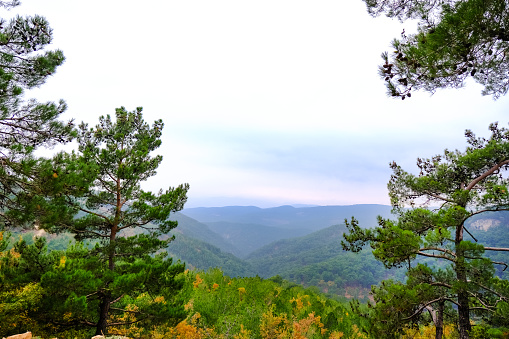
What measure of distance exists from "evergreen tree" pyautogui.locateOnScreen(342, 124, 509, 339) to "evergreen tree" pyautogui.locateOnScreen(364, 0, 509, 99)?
11.9 feet

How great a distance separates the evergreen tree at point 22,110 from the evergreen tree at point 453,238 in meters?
9.45

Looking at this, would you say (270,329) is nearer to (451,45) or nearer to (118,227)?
(118,227)

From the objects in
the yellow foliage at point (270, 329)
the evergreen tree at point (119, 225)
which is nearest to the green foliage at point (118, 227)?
the evergreen tree at point (119, 225)

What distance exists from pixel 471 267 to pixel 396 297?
213cm

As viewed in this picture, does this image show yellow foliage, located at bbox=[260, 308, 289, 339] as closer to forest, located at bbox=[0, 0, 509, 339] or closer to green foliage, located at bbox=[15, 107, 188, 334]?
forest, located at bbox=[0, 0, 509, 339]

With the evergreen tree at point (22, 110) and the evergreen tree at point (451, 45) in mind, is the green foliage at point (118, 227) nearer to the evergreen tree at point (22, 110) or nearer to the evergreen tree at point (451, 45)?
the evergreen tree at point (22, 110)

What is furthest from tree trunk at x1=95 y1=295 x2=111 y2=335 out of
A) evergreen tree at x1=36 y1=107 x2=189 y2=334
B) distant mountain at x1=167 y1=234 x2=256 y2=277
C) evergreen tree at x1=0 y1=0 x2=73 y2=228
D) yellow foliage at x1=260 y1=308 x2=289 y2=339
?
distant mountain at x1=167 y1=234 x2=256 y2=277

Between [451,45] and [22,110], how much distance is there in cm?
935

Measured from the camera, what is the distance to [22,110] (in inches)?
228

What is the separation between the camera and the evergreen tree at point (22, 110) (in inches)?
205

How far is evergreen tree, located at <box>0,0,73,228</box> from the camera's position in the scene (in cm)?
522

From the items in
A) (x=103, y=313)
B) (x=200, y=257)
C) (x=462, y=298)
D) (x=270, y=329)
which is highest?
(x=462, y=298)

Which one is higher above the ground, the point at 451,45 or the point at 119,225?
the point at 451,45

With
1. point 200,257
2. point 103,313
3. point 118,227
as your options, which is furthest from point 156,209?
point 200,257
